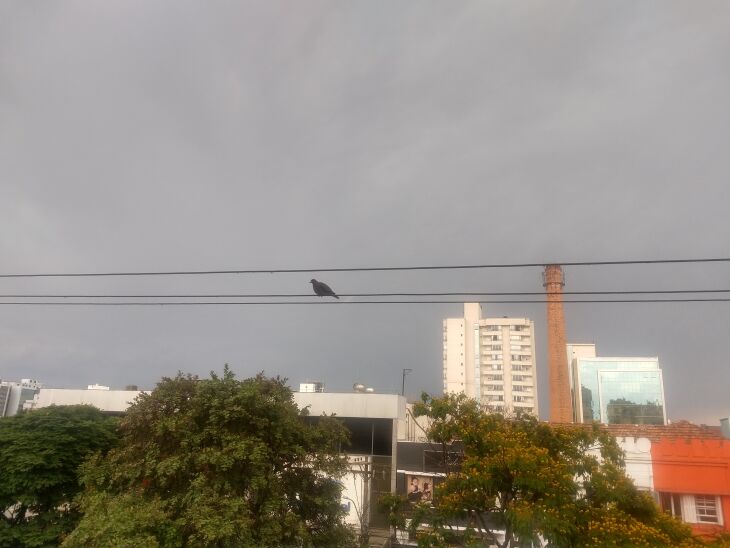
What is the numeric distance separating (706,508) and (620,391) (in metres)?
70.6

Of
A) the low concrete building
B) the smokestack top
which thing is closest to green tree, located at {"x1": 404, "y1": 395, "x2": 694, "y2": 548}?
the low concrete building

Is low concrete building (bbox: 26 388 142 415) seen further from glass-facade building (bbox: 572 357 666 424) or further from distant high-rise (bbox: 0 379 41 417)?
distant high-rise (bbox: 0 379 41 417)

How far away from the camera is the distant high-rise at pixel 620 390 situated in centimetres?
7919

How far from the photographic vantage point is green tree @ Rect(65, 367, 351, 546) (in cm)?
1238

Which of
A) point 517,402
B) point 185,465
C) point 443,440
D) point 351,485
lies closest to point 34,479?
point 185,465

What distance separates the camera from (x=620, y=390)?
3258 inches

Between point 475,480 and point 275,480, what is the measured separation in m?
5.73

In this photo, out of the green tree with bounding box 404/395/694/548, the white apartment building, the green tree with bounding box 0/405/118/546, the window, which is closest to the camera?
the green tree with bounding box 404/395/694/548

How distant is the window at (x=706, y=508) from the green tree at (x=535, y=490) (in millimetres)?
9071

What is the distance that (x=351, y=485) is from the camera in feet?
89.3

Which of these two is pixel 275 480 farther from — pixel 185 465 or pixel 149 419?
pixel 149 419

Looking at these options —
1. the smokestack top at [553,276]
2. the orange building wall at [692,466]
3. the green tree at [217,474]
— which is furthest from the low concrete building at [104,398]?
the smokestack top at [553,276]

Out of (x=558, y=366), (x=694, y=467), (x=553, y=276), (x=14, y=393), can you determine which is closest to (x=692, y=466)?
(x=694, y=467)

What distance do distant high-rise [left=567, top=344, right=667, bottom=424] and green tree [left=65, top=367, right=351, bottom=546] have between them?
7481 cm
